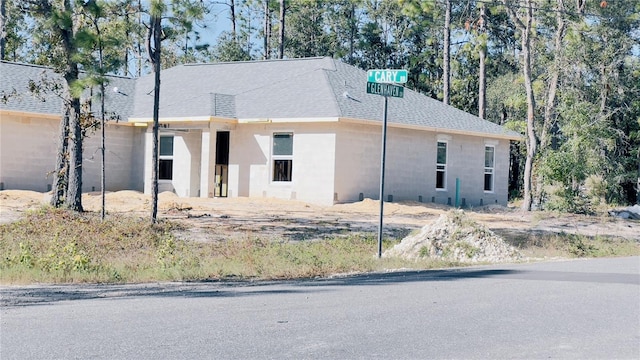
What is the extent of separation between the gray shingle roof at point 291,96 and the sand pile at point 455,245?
1063 centimetres

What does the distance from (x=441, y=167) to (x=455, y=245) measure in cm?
1528

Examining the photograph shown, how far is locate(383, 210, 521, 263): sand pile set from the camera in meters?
18.2

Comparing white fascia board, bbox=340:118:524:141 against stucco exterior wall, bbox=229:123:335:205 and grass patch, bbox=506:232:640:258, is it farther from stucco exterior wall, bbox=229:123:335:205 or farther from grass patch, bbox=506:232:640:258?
grass patch, bbox=506:232:640:258

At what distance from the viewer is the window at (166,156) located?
3269 centimetres

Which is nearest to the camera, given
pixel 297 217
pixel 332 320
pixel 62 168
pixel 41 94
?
pixel 332 320

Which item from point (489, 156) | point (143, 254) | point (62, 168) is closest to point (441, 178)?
point (489, 156)

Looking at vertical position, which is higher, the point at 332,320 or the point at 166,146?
the point at 166,146

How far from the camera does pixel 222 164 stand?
32875mm

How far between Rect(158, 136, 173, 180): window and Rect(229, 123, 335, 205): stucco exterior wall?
2713 mm

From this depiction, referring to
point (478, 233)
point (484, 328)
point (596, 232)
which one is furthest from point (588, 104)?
point (484, 328)

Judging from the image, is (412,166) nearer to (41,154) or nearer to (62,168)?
(62,168)

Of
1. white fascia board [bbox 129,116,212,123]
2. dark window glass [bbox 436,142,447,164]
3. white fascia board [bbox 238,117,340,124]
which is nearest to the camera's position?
white fascia board [bbox 238,117,340,124]

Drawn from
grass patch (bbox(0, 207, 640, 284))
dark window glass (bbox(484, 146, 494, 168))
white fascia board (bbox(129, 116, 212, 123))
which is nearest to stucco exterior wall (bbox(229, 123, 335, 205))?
white fascia board (bbox(129, 116, 212, 123))

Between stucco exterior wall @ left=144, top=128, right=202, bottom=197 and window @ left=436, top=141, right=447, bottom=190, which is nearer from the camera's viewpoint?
stucco exterior wall @ left=144, top=128, right=202, bottom=197
